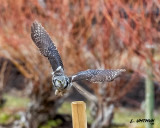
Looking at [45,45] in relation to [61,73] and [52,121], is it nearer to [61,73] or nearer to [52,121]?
[61,73]

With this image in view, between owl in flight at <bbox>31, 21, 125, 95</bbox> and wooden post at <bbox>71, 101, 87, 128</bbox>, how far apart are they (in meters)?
0.27

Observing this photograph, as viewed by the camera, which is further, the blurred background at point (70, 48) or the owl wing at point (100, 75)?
the blurred background at point (70, 48)

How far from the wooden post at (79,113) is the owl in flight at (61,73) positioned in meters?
0.27

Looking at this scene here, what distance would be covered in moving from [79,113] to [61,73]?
15.1 inches

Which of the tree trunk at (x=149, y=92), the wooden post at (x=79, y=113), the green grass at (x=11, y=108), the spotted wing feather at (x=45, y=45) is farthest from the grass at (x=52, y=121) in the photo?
the spotted wing feather at (x=45, y=45)

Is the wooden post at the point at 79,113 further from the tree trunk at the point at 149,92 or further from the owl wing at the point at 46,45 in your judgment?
the tree trunk at the point at 149,92

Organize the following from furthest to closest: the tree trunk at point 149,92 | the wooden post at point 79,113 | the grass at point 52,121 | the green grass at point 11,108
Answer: the green grass at point 11,108 < the grass at point 52,121 < the tree trunk at point 149,92 < the wooden post at point 79,113

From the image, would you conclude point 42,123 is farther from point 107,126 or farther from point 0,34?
point 0,34

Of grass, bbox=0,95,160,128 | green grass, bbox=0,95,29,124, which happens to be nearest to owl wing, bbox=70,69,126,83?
grass, bbox=0,95,160,128

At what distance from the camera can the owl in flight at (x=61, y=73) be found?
1.87 metres

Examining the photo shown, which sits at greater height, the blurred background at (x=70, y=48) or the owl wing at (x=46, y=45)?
the blurred background at (x=70, y=48)

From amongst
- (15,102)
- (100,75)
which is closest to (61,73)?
(100,75)

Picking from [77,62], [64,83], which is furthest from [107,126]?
[64,83]

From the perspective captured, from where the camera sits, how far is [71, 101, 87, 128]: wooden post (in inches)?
86.0
